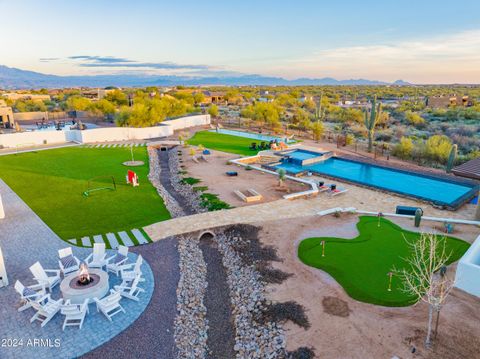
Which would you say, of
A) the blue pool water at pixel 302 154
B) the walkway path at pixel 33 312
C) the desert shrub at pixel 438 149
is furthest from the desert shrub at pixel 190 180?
the desert shrub at pixel 438 149

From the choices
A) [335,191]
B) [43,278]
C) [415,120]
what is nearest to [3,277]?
[43,278]

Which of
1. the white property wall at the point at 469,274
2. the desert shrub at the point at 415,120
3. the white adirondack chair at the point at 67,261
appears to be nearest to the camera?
the white property wall at the point at 469,274

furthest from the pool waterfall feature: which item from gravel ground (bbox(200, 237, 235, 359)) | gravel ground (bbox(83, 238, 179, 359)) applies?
gravel ground (bbox(83, 238, 179, 359))

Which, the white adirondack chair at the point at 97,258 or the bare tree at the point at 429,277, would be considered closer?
the bare tree at the point at 429,277

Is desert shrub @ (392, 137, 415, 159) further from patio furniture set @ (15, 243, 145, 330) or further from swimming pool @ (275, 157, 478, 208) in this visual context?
patio furniture set @ (15, 243, 145, 330)

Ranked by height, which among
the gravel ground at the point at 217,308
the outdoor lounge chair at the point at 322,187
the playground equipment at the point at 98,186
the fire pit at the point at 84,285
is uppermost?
the fire pit at the point at 84,285

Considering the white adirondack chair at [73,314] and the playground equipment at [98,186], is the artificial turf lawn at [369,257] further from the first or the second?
the playground equipment at [98,186]
